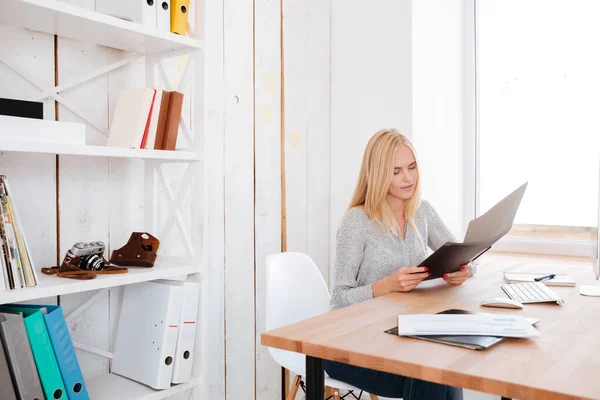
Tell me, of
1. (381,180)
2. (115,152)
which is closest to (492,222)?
(381,180)

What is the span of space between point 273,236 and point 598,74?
66.4 inches

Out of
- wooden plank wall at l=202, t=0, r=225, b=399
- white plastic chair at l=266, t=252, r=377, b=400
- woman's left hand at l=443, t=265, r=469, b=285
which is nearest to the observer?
woman's left hand at l=443, t=265, r=469, b=285

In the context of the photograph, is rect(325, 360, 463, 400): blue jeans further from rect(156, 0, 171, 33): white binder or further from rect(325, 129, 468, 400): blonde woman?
rect(156, 0, 171, 33): white binder

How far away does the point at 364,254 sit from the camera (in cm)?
187

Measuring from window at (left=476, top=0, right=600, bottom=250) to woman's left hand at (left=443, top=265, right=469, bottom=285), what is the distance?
1089mm

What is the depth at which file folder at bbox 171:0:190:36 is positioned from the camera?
5.80 feet

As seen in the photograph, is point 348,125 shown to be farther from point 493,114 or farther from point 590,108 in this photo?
point 590,108

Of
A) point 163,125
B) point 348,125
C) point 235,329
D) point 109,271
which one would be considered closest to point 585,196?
point 348,125

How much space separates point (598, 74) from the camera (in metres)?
2.57

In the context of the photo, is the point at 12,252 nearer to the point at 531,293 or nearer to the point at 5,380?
the point at 5,380

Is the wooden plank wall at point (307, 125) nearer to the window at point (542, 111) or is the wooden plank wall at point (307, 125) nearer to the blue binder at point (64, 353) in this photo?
the window at point (542, 111)

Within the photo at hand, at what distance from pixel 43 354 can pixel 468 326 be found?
1.04 m

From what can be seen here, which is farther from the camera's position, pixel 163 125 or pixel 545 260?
pixel 545 260

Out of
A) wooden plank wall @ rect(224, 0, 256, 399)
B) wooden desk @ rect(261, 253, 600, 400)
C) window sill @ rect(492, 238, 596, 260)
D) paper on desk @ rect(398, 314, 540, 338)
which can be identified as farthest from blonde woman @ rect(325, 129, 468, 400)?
window sill @ rect(492, 238, 596, 260)
